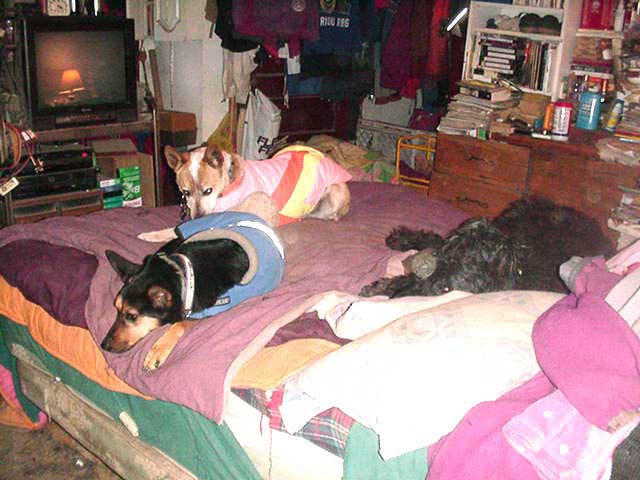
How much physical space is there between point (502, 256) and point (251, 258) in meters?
0.82

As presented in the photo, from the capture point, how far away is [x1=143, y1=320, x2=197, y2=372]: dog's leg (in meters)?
1.80

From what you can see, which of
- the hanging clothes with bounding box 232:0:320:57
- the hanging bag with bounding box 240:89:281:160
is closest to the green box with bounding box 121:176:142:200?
the hanging bag with bounding box 240:89:281:160

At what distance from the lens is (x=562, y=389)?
1300 millimetres

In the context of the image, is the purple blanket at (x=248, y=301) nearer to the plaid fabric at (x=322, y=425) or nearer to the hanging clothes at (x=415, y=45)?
the plaid fabric at (x=322, y=425)

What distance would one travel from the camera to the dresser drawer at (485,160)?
12.4 feet

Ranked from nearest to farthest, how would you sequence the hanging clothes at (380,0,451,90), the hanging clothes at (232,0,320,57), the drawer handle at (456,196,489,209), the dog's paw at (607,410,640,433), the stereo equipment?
the dog's paw at (607,410,640,433) → the stereo equipment → the drawer handle at (456,196,489,209) → the hanging clothes at (232,0,320,57) → the hanging clothes at (380,0,451,90)

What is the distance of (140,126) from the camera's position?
13.9ft

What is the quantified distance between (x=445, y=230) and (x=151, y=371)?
1.52 meters

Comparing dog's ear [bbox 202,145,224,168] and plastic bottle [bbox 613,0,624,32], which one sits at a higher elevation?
plastic bottle [bbox 613,0,624,32]

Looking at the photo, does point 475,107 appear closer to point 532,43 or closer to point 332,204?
point 532,43

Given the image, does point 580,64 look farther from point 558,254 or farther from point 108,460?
point 108,460

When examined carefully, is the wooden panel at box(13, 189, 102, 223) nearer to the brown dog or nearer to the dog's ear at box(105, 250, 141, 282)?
the brown dog

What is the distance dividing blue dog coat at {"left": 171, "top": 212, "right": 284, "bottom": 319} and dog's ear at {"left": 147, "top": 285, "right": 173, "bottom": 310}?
70 mm

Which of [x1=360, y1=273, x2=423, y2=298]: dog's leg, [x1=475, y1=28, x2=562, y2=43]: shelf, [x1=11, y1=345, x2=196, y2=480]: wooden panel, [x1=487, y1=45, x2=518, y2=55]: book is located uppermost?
[x1=475, y1=28, x2=562, y2=43]: shelf
